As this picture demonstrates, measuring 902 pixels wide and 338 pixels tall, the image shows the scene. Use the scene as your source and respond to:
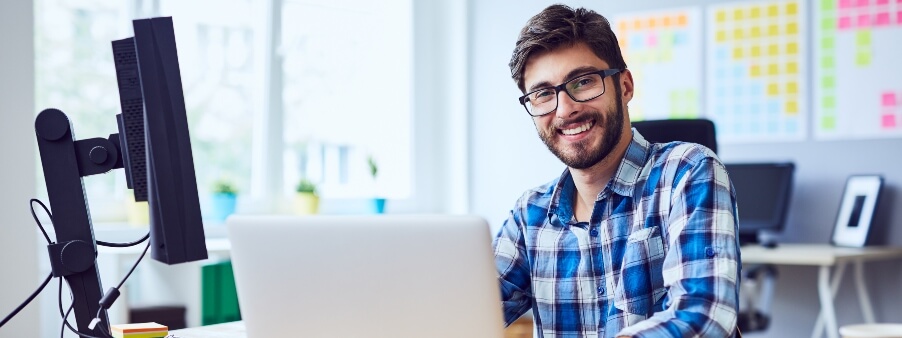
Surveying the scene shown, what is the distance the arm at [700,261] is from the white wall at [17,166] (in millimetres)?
2413

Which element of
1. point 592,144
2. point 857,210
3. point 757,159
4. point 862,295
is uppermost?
point 592,144

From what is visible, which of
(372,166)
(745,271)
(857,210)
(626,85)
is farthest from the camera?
(372,166)

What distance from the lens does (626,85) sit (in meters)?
1.74

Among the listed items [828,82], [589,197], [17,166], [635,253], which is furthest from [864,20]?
[17,166]

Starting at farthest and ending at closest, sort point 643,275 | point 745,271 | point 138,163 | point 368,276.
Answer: point 745,271 < point 643,275 < point 138,163 < point 368,276

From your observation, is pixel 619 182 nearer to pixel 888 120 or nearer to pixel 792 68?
pixel 888 120

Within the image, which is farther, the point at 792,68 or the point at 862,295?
the point at 792,68

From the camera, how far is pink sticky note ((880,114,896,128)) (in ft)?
12.8

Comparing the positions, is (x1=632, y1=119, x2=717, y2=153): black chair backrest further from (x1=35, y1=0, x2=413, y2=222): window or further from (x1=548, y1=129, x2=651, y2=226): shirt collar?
(x1=35, y1=0, x2=413, y2=222): window

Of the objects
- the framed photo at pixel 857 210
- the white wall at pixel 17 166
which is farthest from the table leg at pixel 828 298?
the white wall at pixel 17 166

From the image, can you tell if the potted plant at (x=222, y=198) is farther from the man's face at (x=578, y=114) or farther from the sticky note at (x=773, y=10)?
the man's face at (x=578, y=114)

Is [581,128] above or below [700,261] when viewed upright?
above

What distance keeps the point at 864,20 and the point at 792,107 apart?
45 centimetres

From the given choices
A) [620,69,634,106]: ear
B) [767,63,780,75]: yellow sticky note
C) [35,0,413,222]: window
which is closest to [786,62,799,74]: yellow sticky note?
[767,63,780,75]: yellow sticky note
